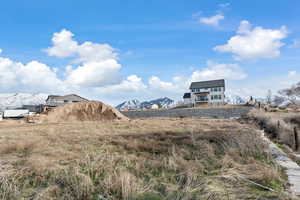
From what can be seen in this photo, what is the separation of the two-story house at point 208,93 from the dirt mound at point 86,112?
3042cm

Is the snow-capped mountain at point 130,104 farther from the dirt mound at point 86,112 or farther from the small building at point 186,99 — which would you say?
the dirt mound at point 86,112

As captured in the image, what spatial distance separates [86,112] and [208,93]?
3406 cm

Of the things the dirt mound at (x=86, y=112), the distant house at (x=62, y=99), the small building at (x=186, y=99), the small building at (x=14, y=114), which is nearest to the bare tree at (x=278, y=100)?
the small building at (x=186, y=99)

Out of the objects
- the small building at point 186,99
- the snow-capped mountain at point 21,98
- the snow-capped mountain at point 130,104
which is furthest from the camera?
the snow-capped mountain at point 130,104

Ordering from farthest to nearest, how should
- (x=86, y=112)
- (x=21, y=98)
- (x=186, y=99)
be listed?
(x=21, y=98), (x=186, y=99), (x=86, y=112)

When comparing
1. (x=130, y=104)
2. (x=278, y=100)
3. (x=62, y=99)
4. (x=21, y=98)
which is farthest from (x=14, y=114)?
(x=130, y=104)

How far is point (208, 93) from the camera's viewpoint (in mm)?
46750

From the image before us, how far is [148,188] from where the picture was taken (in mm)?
2865

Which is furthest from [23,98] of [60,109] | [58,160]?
[58,160]

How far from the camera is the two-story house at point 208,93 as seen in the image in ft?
151

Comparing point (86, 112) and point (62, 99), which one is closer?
point (86, 112)

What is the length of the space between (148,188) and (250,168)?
2154mm

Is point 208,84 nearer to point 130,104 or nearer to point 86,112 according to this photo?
point 86,112

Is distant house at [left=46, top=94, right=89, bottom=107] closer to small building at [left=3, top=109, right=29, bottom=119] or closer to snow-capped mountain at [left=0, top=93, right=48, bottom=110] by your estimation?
small building at [left=3, top=109, right=29, bottom=119]
